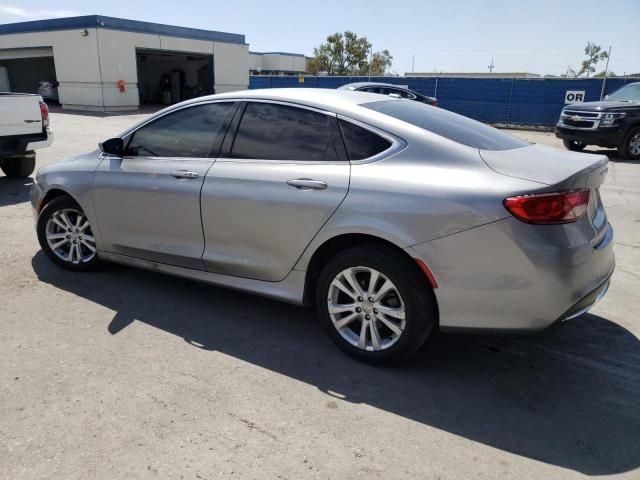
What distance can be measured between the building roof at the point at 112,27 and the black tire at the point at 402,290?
1012 inches

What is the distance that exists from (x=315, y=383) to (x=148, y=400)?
940 millimetres

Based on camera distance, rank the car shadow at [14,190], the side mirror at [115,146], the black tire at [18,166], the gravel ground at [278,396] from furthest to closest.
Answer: the black tire at [18,166] < the car shadow at [14,190] < the side mirror at [115,146] < the gravel ground at [278,396]

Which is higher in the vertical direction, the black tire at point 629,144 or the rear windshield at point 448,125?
the rear windshield at point 448,125

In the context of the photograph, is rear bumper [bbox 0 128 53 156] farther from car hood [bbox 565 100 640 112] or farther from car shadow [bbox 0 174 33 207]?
car hood [bbox 565 100 640 112]

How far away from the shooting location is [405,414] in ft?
9.25

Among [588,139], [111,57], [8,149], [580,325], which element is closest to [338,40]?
[111,57]

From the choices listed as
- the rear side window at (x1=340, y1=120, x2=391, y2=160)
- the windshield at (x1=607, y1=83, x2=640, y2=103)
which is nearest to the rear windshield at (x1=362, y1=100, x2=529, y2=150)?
the rear side window at (x1=340, y1=120, x2=391, y2=160)

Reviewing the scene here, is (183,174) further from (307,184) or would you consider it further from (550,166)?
(550,166)

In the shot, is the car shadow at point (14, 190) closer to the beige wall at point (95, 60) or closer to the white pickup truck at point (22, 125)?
the white pickup truck at point (22, 125)

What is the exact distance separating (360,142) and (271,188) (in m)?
0.64

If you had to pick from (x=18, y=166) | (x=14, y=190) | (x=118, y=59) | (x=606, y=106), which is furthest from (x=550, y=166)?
(x=118, y=59)

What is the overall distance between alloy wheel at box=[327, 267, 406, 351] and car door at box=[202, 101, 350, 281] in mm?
366

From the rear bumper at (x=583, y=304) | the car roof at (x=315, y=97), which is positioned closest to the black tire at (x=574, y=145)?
the car roof at (x=315, y=97)

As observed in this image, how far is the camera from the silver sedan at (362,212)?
2.77 m
